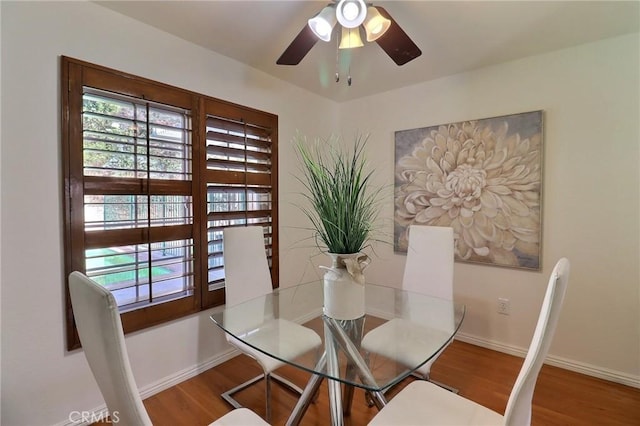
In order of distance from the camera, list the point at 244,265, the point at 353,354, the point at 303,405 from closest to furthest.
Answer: the point at 353,354, the point at 303,405, the point at 244,265

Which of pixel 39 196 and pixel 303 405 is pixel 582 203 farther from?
pixel 39 196

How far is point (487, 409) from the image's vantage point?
4.03 feet

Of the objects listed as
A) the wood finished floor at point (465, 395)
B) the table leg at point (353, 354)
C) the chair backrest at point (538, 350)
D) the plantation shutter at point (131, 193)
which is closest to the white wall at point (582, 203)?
the wood finished floor at point (465, 395)

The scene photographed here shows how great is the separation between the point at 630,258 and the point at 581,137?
0.88 m

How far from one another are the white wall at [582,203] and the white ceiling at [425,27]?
0.18m

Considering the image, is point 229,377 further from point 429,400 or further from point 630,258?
point 630,258

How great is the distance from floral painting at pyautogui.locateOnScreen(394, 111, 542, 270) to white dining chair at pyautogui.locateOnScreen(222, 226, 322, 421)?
152 cm

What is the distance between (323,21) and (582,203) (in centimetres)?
217

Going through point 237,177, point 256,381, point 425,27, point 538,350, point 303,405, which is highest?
point 425,27

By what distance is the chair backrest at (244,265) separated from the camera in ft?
6.79

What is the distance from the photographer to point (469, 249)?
271 cm

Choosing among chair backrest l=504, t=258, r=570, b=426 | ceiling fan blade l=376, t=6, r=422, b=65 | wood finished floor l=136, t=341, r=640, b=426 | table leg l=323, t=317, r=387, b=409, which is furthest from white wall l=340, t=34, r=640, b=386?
chair backrest l=504, t=258, r=570, b=426

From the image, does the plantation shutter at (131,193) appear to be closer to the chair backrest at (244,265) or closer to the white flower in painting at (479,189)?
the chair backrest at (244,265)

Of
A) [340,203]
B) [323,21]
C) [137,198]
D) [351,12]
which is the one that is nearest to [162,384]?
[137,198]
